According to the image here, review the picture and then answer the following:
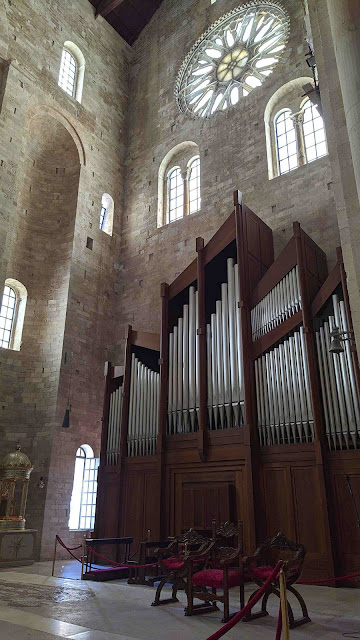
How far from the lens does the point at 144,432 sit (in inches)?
424

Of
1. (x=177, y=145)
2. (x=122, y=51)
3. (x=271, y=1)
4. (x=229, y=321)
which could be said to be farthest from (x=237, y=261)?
(x=122, y=51)

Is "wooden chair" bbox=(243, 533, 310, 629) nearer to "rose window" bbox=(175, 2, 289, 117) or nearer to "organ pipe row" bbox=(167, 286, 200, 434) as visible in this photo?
"organ pipe row" bbox=(167, 286, 200, 434)

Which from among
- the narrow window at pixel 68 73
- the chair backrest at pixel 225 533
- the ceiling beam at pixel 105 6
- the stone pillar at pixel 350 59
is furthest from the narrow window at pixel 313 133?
the chair backrest at pixel 225 533

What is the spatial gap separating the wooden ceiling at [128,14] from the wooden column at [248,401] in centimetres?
1396

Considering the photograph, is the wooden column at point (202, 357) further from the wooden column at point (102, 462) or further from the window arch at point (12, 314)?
the window arch at point (12, 314)

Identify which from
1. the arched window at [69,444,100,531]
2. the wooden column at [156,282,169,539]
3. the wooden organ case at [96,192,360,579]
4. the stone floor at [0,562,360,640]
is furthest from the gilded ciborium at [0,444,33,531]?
the stone floor at [0,562,360,640]

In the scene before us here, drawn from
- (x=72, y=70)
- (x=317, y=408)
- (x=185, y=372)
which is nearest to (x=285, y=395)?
(x=317, y=408)

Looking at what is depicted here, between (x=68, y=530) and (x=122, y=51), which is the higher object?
(x=122, y=51)

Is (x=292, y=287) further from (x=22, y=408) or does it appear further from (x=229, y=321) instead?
(x=22, y=408)

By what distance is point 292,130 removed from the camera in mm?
14320

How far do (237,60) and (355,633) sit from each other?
17.6m

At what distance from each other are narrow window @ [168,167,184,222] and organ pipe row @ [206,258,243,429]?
6.42 m

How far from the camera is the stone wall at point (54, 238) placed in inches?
520

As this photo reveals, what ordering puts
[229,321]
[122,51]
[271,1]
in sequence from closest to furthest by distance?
1. [229,321]
2. [271,1]
3. [122,51]
